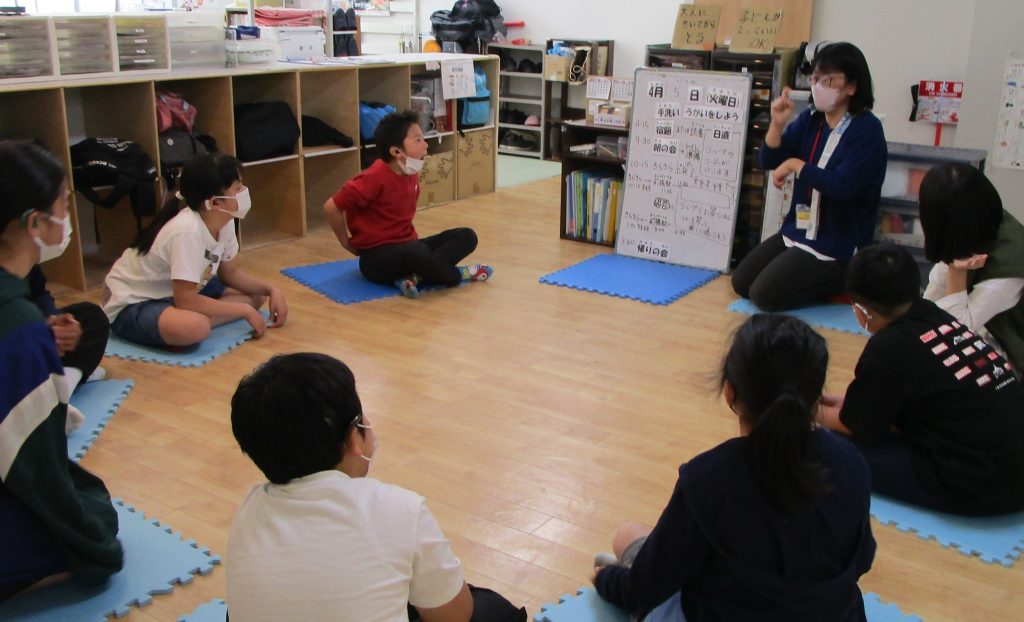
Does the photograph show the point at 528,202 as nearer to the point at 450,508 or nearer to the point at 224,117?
the point at 224,117

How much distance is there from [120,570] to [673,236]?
11.3 feet

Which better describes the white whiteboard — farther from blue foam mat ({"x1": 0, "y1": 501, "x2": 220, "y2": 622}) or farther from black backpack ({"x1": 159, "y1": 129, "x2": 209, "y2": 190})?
blue foam mat ({"x1": 0, "y1": 501, "x2": 220, "y2": 622})

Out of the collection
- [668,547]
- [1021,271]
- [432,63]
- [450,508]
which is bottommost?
[450,508]

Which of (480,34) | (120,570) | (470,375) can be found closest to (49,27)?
(470,375)

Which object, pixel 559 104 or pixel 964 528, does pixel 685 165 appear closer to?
pixel 964 528

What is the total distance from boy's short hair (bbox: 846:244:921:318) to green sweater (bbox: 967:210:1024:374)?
1.93 feet

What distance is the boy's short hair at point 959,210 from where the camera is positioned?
2.83 meters

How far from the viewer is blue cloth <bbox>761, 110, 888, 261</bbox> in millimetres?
4113

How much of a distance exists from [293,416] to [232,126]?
379cm

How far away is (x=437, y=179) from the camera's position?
248 inches

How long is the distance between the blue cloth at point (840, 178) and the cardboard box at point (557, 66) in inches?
151

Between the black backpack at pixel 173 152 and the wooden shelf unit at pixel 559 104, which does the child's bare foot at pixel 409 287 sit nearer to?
the black backpack at pixel 173 152

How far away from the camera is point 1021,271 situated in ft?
9.39

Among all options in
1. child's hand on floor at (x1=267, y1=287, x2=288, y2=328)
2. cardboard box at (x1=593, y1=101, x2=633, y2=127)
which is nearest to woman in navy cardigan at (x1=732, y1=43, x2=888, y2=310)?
cardboard box at (x1=593, y1=101, x2=633, y2=127)
